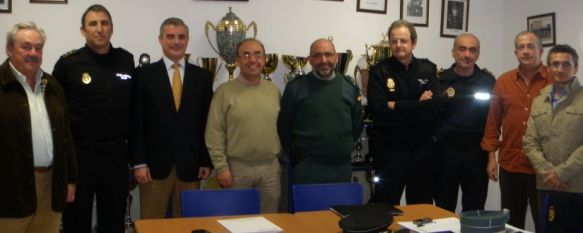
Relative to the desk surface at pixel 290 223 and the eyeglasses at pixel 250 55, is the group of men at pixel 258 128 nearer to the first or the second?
the eyeglasses at pixel 250 55

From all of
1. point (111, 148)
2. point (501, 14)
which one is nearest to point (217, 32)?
point (111, 148)

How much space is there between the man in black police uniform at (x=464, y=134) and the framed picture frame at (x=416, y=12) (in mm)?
1190

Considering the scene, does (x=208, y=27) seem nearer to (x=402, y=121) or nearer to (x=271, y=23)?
(x=271, y=23)

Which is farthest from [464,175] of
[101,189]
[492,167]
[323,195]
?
[101,189]

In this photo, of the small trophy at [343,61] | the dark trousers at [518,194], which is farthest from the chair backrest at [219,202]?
the small trophy at [343,61]

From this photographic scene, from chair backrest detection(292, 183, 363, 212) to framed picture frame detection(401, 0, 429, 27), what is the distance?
98.7 inches

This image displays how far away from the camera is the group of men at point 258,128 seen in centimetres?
273

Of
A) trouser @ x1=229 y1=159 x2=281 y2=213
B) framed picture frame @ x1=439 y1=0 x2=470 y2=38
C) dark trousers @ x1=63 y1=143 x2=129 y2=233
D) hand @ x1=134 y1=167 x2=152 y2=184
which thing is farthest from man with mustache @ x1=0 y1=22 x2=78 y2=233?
framed picture frame @ x1=439 y1=0 x2=470 y2=38

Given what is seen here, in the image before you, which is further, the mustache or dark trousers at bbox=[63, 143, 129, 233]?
dark trousers at bbox=[63, 143, 129, 233]

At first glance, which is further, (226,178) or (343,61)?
(343,61)

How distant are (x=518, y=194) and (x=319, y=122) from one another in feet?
4.54

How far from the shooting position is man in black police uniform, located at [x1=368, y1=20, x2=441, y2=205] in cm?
358

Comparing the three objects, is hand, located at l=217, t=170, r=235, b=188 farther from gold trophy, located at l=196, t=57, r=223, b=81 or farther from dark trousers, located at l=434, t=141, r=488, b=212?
dark trousers, located at l=434, t=141, r=488, b=212

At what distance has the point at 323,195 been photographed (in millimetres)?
2854
